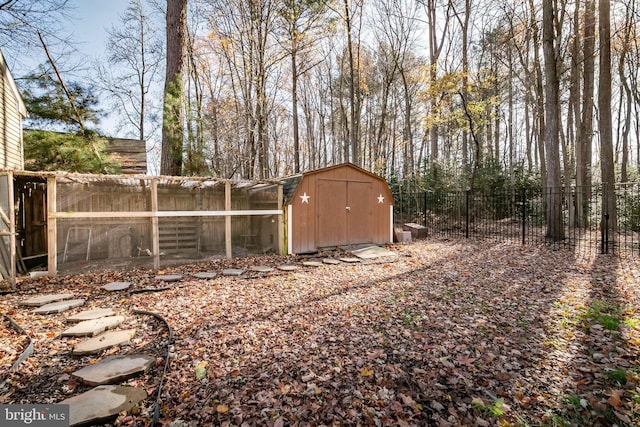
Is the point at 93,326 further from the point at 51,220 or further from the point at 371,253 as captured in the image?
the point at 371,253

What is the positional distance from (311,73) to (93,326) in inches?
787

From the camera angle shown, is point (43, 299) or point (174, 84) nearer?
point (43, 299)

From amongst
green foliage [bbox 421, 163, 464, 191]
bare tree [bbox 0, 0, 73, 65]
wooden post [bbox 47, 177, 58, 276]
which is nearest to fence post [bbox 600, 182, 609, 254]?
green foliage [bbox 421, 163, 464, 191]

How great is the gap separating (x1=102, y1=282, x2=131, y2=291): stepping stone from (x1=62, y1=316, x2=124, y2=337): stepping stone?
1321 mm

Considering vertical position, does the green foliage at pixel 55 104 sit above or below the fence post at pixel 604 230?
above

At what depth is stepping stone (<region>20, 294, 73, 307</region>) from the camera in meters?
4.02

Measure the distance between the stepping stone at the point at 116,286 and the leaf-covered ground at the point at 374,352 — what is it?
14 centimetres

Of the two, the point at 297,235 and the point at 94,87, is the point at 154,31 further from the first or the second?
the point at 297,235

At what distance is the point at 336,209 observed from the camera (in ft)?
28.5

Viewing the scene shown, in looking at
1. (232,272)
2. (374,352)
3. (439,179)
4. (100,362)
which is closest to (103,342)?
(100,362)

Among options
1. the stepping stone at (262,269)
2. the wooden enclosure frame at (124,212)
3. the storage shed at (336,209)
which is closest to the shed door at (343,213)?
the storage shed at (336,209)

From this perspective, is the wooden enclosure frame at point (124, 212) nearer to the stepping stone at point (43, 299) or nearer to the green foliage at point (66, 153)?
the stepping stone at point (43, 299)

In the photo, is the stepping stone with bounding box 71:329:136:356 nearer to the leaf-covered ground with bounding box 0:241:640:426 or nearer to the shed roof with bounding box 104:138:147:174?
the leaf-covered ground with bounding box 0:241:640:426

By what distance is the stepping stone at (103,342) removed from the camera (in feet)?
9.09
